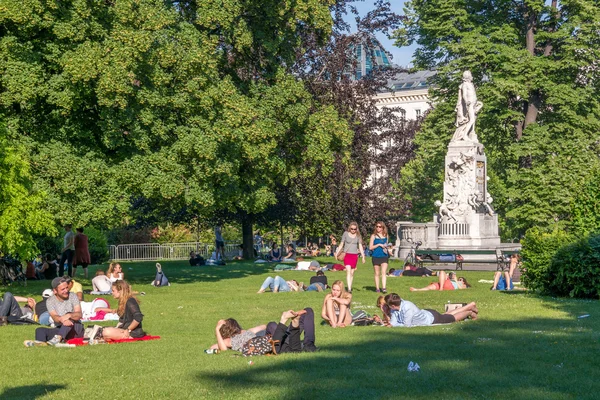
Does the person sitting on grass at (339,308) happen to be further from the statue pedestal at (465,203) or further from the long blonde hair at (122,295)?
the statue pedestal at (465,203)

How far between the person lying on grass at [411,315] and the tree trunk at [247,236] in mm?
31762

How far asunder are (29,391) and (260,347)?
3.75 m

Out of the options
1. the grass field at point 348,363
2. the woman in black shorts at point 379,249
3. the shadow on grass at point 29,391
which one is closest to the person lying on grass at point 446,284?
the woman in black shorts at point 379,249

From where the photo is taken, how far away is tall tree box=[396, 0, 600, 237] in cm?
4356

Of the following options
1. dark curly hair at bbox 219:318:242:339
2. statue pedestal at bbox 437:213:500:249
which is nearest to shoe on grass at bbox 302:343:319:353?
dark curly hair at bbox 219:318:242:339

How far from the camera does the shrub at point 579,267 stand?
70.7 ft

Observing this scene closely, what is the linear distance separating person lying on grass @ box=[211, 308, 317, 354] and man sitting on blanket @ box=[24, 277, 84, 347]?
285cm

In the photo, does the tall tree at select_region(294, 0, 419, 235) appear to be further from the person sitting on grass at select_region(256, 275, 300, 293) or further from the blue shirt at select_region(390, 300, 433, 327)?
the blue shirt at select_region(390, 300, 433, 327)

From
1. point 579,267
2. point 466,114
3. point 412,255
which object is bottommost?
point 579,267

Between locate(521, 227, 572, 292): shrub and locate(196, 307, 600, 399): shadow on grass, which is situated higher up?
locate(521, 227, 572, 292): shrub

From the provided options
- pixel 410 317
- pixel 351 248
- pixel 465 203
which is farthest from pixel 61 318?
pixel 465 203

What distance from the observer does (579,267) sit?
21844 mm

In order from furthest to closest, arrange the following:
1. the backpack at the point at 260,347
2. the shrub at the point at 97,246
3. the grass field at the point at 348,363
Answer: the shrub at the point at 97,246, the backpack at the point at 260,347, the grass field at the point at 348,363

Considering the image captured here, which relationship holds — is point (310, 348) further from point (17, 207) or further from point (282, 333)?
point (17, 207)
